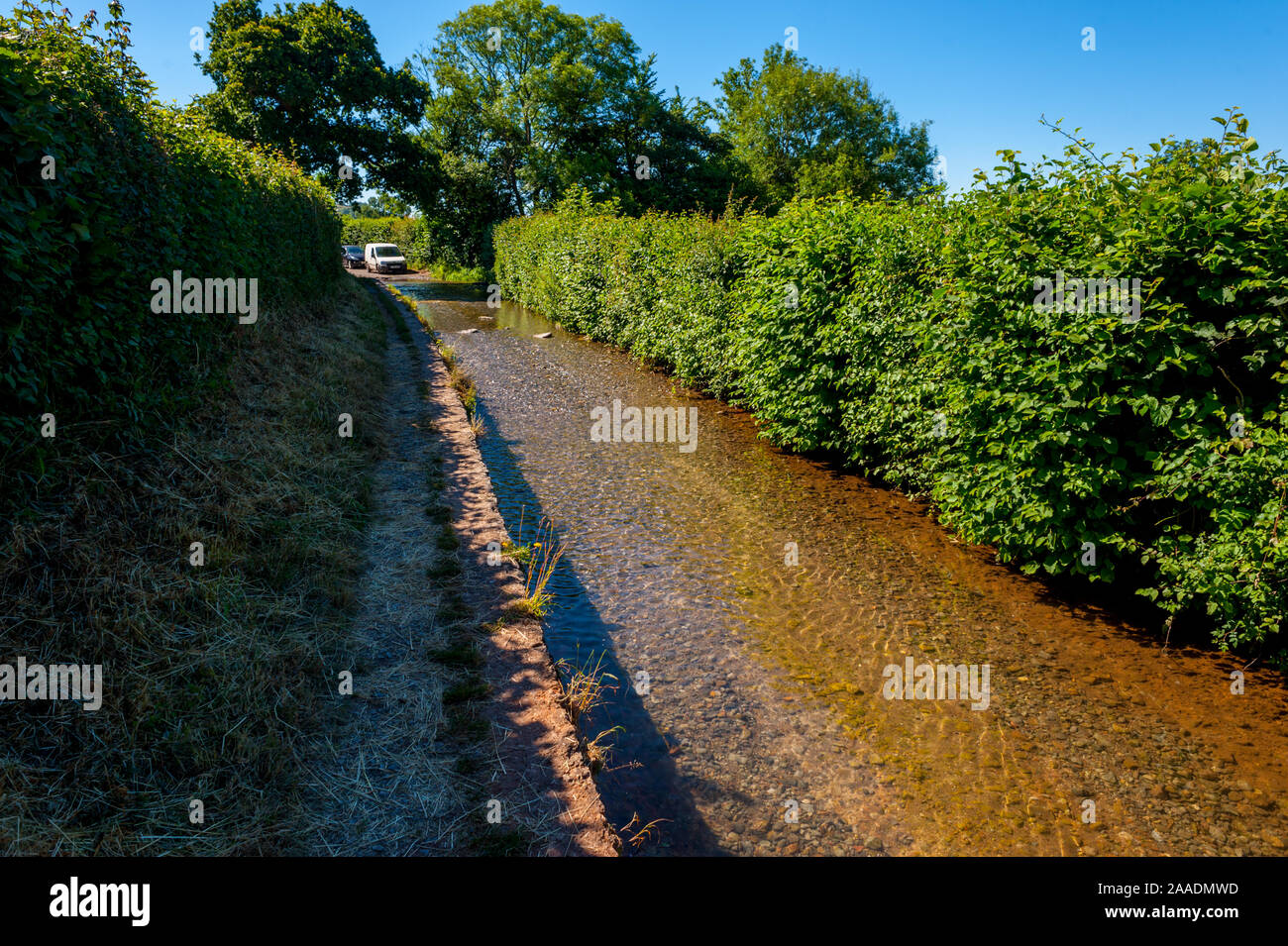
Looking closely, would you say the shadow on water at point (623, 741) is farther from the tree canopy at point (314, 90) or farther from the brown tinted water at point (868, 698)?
the tree canopy at point (314, 90)

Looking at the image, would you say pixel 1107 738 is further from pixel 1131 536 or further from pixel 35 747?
pixel 35 747

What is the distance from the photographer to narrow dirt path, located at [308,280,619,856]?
10.4 ft

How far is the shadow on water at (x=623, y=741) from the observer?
361 cm

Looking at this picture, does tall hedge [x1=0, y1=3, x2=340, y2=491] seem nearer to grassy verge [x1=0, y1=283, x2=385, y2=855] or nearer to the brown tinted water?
grassy verge [x1=0, y1=283, x2=385, y2=855]

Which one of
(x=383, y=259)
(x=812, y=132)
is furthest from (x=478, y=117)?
(x=812, y=132)

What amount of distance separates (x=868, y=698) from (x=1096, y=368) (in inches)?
118

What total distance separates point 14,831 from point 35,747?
1.77 feet

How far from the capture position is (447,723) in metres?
3.92

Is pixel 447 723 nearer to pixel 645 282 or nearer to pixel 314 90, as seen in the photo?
pixel 645 282

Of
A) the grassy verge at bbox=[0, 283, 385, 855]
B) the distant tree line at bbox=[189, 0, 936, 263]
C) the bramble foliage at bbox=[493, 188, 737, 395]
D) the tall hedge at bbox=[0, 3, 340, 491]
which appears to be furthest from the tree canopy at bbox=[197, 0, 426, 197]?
the grassy verge at bbox=[0, 283, 385, 855]

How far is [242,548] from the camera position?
493cm

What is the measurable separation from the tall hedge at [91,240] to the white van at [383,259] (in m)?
33.8

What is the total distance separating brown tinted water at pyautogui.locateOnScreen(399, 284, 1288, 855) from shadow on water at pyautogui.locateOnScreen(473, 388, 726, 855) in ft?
0.05

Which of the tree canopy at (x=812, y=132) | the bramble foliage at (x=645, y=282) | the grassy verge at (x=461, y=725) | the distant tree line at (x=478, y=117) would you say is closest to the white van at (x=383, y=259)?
the distant tree line at (x=478, y=117)
